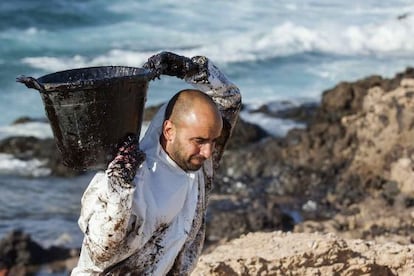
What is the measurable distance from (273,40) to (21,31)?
764 cm

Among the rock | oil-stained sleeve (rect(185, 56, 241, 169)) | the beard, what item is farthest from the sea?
the beard

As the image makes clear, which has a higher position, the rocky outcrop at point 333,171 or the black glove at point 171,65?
the black glove at point 171,65

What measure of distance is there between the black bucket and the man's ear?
0.12 meters

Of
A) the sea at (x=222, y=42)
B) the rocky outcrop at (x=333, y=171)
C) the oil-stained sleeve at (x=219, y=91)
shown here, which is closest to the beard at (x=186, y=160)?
the oil-stained sleeve at (x=219, y=91)

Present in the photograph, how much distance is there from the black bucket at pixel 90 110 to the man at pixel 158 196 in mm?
71

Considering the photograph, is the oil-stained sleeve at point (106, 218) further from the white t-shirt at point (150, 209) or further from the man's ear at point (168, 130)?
the man's ear at point (168, 130)

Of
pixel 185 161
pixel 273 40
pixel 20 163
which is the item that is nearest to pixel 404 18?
pixel 273 40

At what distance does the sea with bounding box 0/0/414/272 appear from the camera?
64.8ft

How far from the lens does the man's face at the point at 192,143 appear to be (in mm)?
3324

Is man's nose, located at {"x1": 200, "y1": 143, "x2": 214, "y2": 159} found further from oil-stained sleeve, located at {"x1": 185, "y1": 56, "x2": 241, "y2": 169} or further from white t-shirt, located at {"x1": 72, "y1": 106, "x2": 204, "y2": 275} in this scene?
oil-stained sleeve, located at {"x1": 185, "y1": 56, "x2": 241, "y2": 169}

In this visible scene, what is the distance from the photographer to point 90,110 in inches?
124

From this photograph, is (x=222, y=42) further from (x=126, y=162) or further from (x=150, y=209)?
(x=126, y=162)

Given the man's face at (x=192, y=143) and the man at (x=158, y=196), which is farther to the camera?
the man's face at (x=192, y=143)

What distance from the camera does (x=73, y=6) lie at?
95.5 ft
